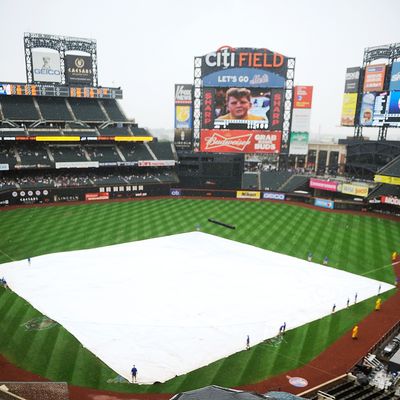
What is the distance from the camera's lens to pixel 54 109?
67.9 m

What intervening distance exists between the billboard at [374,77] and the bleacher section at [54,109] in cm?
5353

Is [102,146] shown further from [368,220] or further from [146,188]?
[368,220]

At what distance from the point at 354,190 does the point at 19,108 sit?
58.3 m

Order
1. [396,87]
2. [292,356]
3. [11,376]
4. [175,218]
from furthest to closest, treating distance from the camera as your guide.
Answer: [396,87] < [175,218] < [292,356] < [11,376]

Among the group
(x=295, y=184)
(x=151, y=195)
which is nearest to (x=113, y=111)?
(x=151, y=195)

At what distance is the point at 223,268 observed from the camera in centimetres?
3253

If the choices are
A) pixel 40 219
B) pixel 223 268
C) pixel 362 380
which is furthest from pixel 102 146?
pixel 362 380

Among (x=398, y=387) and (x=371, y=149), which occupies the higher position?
(x=371, y=149)

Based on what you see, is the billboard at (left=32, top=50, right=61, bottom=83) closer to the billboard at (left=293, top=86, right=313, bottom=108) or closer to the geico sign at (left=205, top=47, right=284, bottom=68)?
the geico sign at (left=205, top=47, right=284, bottom=68)

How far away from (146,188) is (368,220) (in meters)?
34.7

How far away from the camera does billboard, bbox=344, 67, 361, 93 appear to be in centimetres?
6799

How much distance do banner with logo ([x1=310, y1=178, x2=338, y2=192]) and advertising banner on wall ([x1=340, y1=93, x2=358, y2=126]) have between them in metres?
16.0

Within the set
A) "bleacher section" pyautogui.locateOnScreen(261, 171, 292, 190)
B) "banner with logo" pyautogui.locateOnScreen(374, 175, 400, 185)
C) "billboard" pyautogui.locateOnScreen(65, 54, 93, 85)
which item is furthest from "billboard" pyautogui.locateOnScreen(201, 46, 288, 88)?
"banner with logo" pyautogui.locateOnScreen(374, 175, 400, 185)

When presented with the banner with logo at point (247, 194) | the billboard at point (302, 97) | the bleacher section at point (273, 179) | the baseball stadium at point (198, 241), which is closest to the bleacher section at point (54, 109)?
the baseball stadium at point (198, 241)
